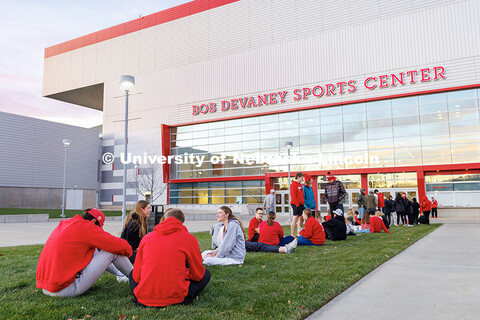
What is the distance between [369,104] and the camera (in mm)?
29984

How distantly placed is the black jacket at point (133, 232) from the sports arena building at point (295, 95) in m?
17.8

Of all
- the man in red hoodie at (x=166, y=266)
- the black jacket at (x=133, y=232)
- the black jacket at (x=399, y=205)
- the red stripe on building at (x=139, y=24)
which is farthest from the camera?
the red stripe on building at (x=139, y=24)

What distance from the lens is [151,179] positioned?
3988 centimetres

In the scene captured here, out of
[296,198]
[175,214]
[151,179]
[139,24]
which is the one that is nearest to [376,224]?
[296,198]

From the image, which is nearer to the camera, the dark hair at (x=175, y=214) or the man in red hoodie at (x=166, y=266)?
the man in red hoodie at (x=166, y=266)

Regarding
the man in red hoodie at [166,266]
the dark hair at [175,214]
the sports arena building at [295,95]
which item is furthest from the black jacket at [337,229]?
the sports arena building at [295,95]

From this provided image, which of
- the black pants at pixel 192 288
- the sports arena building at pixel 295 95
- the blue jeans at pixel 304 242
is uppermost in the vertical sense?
the sports arena building at pixel 295 95

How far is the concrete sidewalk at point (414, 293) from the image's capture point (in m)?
3.45

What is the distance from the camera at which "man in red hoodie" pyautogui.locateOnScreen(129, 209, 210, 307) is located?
11.9 feet

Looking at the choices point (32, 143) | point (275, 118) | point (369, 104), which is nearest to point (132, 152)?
point (32, 143)

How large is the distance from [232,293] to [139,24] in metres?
45.9

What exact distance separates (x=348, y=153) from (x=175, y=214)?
93.0 feet

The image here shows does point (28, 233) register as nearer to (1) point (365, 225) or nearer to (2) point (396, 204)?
(1) point (365, 225)

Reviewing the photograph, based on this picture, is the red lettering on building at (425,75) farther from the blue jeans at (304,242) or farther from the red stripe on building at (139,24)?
the blue jeans at (304,242)
